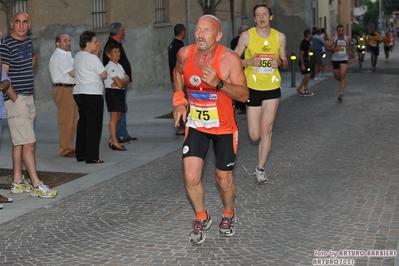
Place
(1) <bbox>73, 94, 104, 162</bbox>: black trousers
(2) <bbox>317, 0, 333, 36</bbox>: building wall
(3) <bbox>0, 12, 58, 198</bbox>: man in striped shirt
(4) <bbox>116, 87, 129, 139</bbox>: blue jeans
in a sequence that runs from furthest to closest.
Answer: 1. (2) <bbox>317, 0, 333, 36</bbox>: building wall
2. (4) <bbox>116, 87, 129, 139</bbox>: blue jeans
3. (1) <bbox>73, 94, 104, 162</bbox>: black trousers
4. (3) <bbox>0, 12, 58, 198</bbox>: man in striped shirt

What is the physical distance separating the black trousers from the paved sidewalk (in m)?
0.23

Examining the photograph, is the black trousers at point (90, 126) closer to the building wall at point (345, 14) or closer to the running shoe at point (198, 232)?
the running shoe at point (198, 232)

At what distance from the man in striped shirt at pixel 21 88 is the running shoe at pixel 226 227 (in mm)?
2638

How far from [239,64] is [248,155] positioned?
17.5 feet

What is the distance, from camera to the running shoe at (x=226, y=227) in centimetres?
762

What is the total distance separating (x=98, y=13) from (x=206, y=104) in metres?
15.0

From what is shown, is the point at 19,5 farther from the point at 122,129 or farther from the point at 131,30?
the point at 122,129

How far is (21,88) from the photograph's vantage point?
31.3 ft

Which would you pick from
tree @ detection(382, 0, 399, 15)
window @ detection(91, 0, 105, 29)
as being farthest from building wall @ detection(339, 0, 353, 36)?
tree @ detection(382, 0, 399, 15)

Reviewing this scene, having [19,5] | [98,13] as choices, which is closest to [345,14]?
[98,13]

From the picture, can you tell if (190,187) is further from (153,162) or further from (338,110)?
(338,110)

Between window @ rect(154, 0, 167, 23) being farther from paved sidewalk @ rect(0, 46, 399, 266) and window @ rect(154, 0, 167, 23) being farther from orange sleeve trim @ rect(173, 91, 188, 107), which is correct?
orange sleeve trim @ rect(173, 91, 188, 107)

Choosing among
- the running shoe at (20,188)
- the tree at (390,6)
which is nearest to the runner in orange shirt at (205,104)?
the running shoe at (20,188)

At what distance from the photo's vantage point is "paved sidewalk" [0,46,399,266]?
282 inches
